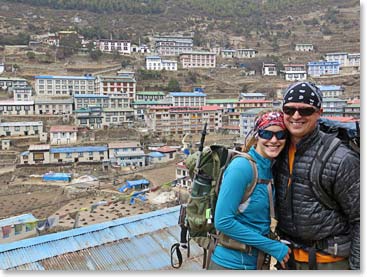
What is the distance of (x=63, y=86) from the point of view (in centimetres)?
2212

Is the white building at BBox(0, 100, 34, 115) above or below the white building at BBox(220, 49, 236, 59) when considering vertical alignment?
below

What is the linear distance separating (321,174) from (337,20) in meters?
43.6

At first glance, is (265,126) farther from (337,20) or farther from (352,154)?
(337,20)

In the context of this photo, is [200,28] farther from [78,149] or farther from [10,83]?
[78,149]

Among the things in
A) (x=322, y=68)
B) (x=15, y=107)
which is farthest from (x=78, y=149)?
(x=322, y=68)

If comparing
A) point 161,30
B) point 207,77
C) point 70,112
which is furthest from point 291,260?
point 161,30

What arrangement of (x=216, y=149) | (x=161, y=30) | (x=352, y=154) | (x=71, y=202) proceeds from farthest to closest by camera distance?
1. (x=161, y=30)
2. (x=71, y=202)
3. (x=216, y=149)
4. (x=352, y=154)

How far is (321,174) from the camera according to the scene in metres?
0.85

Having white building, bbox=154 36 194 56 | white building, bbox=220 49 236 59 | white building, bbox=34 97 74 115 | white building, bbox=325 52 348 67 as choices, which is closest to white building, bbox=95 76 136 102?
white building, bbox=34 97 74 115

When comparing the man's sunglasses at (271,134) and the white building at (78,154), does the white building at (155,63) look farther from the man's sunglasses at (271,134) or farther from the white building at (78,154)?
the man's sunglasses at (271,134)

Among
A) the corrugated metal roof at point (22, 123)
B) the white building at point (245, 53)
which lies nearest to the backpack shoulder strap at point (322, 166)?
the corrugated metal roof at point (22, 123)

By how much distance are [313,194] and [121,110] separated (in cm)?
1833

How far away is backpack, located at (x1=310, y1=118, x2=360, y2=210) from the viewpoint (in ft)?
2.79

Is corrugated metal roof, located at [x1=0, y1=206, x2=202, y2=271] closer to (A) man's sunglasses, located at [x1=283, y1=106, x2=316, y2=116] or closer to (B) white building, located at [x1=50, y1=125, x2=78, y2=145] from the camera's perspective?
(A) man's sunglasses, located at [x1=283, y1=106, x2=316, y2=116]
